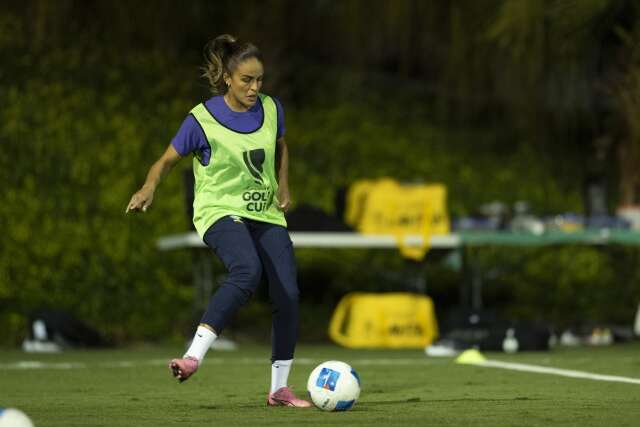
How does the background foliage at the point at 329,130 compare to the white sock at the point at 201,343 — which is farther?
the background foliage at the point at 329,130

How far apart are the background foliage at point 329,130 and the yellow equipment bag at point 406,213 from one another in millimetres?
922

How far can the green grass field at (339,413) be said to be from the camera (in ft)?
19.7

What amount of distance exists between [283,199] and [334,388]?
3.53ft

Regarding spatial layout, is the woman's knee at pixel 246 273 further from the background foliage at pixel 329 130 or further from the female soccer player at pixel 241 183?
the background foliage at pixel 329 130

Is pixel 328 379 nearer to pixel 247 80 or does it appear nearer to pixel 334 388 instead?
pixel 334 388

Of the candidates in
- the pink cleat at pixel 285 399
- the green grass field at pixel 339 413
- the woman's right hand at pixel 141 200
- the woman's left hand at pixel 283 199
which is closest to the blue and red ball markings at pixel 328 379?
the green grass field at pixel 339 413

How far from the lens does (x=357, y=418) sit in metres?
6.04

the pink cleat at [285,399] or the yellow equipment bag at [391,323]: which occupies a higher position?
the pink cleat at [285,399]

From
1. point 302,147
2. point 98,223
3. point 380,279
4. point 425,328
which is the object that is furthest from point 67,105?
point 425,328

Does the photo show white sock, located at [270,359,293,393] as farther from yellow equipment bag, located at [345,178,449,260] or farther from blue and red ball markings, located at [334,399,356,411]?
yellow equipment bag, located at [345,178,449,260]

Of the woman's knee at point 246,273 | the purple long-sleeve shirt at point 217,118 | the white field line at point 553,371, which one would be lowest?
the white field line at point 553,371

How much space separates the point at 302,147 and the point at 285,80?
1.26 metres

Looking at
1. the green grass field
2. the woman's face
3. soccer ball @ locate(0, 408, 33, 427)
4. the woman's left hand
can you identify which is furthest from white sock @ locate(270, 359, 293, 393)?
soccer ball @ locate(0, 408, 33, 427)

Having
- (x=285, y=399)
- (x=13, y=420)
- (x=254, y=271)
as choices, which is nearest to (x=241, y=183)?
(x=254, y=271)
